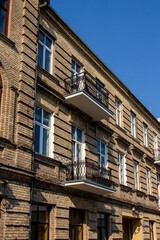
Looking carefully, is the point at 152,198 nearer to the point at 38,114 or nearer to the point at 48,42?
the point at 38,114

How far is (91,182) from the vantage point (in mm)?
12578

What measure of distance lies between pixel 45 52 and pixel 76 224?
291 inches

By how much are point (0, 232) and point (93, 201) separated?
6307 mm

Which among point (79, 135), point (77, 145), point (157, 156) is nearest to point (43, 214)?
point (77, 145)

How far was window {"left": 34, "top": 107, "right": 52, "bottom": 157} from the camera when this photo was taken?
1192cm

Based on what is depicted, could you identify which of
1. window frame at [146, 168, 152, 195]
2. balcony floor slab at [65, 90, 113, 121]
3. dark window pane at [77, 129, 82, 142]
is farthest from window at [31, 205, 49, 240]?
window frame at [146, 168, 152, 195]

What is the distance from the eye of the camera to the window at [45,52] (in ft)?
43.1

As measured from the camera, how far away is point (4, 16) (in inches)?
444

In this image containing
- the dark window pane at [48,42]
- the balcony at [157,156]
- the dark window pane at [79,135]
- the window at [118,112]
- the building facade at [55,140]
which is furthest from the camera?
the balcony at [157,156]

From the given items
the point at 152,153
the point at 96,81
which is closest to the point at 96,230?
the point at 96,81

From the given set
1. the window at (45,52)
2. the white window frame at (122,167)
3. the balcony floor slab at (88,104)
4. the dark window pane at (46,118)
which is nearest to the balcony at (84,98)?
the balcony floor slab at (88,104)

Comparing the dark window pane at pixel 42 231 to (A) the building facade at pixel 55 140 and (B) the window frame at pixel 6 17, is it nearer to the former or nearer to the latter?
(A) the building facade at pixel 55 140

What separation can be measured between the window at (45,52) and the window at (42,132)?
208cm

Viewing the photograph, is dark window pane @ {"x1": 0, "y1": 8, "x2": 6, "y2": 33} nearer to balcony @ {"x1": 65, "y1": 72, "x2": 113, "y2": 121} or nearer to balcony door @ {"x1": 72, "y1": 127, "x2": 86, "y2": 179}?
balcony @ {"x1": 65, "y1": 72, "x2": 113, "y2": 121}
